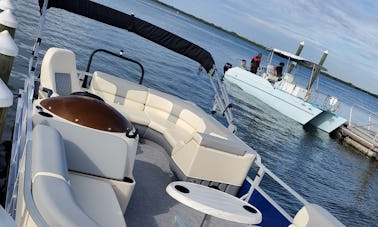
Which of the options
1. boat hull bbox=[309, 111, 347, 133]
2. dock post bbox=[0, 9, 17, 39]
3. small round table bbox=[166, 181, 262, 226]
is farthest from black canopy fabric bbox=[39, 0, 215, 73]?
boat hull bbox=[309, 111, 347, 133]

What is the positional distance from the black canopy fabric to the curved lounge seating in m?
0.78

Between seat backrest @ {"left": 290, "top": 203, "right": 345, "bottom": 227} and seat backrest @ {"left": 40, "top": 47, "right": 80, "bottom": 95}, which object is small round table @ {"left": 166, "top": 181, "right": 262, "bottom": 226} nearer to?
seat backrest @ {"left": 290, "top": 203, "right": 345, "bottom": 227}

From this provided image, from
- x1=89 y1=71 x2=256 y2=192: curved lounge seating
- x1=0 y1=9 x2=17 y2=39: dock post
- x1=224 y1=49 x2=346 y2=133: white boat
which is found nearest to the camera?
x1=89 y1=71 x2=256 y2=192: curved lounge seating

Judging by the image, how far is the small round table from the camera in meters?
2.86

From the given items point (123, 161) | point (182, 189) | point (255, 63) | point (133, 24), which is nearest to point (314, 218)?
point (182, 189)

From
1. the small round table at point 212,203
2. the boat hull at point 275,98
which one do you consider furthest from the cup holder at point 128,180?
the boat hull at point 275,98

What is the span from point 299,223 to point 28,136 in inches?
88.2

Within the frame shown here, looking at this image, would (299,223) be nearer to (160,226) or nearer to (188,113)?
(160,226)

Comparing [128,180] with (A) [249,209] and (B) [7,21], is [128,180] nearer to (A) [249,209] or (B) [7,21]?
(A) [249,209]

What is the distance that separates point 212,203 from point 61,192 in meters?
1.16

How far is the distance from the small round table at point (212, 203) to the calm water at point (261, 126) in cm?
428

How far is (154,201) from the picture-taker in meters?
4.17

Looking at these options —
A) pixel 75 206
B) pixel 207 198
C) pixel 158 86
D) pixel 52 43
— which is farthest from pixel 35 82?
Result: pixel 158 86

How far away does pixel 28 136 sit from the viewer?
311 cm
